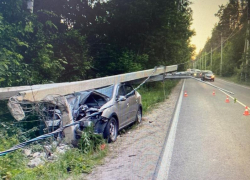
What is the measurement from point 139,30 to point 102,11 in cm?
349

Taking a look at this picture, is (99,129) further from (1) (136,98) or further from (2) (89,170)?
(1) (136,98)

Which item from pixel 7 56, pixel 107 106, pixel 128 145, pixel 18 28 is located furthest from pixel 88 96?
pixel 18 28

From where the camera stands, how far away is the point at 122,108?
7.73m

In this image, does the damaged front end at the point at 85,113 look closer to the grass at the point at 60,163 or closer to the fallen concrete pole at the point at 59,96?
the fallen concrete pole at the point at 59,96

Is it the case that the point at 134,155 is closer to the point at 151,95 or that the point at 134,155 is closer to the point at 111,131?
the point at 111,131

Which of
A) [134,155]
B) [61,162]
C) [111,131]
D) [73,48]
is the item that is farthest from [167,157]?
[73,48]

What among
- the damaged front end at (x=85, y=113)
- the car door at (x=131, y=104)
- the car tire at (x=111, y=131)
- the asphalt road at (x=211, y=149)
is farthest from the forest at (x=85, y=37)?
the asphalt road at (x=211, y=149)

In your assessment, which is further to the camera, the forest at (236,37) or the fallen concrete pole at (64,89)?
the forest at (236,37)

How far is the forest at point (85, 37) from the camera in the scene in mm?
10741

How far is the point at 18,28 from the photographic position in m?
10.5

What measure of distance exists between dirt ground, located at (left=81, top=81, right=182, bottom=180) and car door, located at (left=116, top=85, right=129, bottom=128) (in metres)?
0.44

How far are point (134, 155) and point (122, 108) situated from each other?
6.87ft

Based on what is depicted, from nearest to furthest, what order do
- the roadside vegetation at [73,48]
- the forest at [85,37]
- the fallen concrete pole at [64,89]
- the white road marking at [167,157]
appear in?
the white road marking at [167,157] < the fallen concrete pole at [64,89] < the roadside vegetation at [73,48] < the forest at [85,37]

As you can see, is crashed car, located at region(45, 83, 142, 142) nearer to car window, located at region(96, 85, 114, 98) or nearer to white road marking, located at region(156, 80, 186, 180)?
car window, located at region(96, 85, 114, 98)
